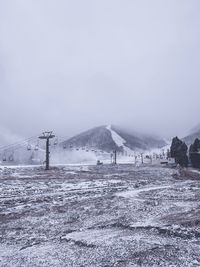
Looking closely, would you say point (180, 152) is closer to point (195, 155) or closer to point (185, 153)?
point (185, 153)

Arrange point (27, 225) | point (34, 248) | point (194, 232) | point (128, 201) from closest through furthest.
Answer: point (34, 248), point (194, 232), point (27, 225), point (128, 201)

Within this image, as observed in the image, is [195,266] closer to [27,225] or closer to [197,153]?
[27,225]

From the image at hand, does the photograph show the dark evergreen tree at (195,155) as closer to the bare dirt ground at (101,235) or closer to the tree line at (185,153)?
the tree line at (185,153)

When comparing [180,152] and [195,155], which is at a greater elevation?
[180,152]

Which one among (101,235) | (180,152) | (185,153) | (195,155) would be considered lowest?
(101,235)

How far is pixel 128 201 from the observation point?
76.0ft

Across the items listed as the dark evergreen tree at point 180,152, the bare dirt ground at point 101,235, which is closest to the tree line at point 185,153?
the dark evergreen tree at point 180,152

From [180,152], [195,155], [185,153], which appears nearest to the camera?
[195,155]

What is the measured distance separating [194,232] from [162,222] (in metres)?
2.50

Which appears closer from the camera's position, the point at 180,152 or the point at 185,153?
the point at 180,152

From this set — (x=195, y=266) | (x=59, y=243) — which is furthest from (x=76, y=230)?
(x=195, y=266)

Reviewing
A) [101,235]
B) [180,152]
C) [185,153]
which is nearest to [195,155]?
[180,152]

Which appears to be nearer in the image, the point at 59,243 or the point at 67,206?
the point at 59,243

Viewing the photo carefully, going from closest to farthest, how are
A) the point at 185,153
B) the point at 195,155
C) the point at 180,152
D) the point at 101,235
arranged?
the point at 101,235, the point at 195,155, the point at 180,152, the point at 185,153
